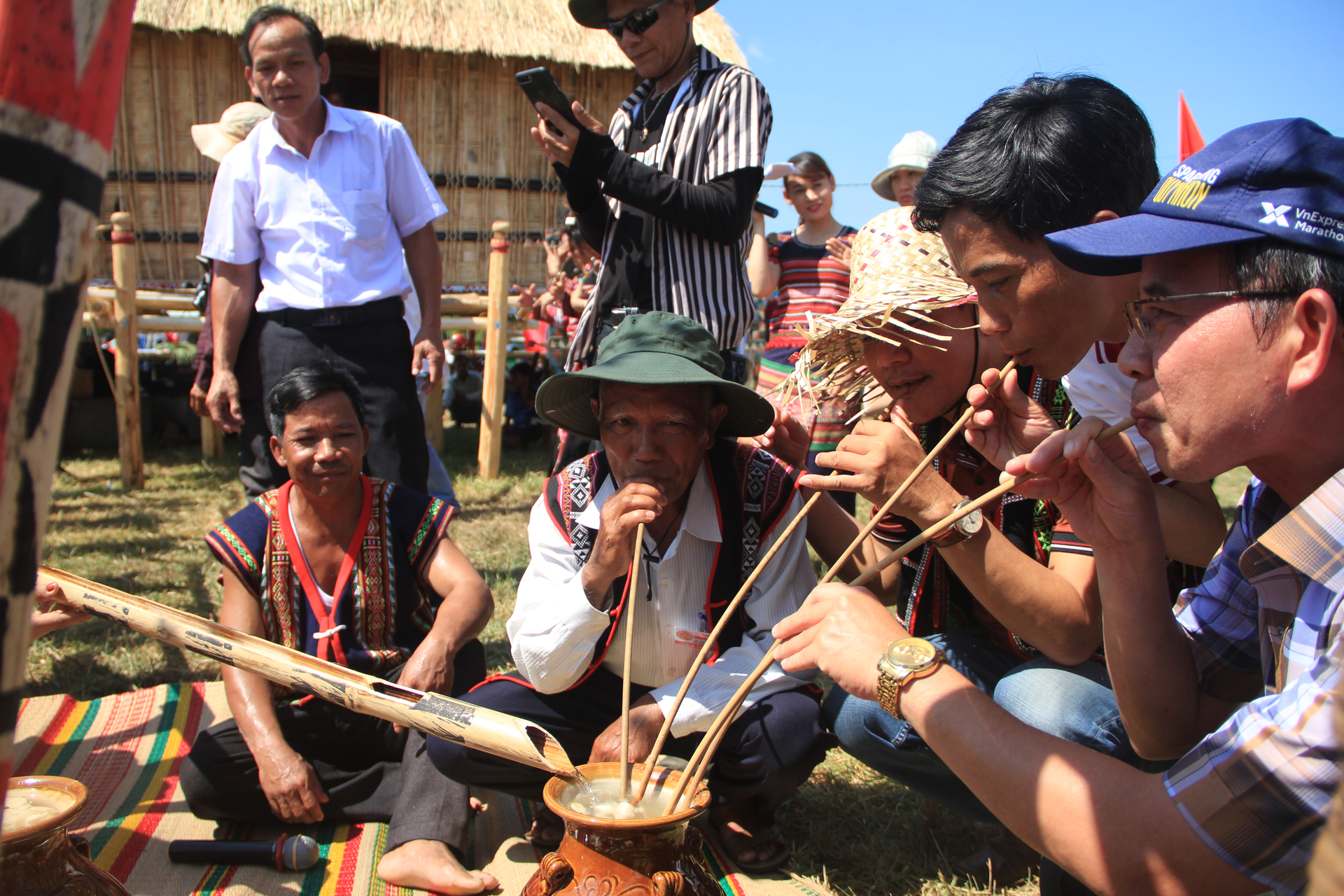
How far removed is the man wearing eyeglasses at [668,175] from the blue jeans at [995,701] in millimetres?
1419

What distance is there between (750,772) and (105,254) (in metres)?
8.76

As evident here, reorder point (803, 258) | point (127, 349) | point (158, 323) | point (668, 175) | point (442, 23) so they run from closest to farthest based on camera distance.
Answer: point (668, 175), point (803, 258), point (127, 349), point (158, 323), point (442, 23)

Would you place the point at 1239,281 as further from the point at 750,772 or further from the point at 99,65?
the point at 750,772

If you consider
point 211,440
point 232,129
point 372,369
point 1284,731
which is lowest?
point 211,440

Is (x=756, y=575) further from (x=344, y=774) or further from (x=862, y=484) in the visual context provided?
(x=344, y=774)

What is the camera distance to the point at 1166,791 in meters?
1.15

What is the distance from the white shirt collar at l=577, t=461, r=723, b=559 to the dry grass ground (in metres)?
0.92

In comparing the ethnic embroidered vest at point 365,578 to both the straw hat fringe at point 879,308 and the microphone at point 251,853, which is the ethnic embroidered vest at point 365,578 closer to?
the microphone at point 251,853

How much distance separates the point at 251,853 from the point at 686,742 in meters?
1.18

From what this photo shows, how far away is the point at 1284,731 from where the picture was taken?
3.43 feet

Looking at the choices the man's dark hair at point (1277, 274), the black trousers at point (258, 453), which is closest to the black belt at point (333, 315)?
the black trousers at point (258, 453)

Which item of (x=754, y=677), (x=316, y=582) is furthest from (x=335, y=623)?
(x=754, y=677)

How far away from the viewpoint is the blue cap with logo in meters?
1.16

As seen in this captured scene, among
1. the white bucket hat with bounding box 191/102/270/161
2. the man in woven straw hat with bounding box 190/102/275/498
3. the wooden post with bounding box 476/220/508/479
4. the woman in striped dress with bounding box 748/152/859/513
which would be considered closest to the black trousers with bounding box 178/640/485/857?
the man in woven straw hat with bounding box 190/102/275/498
